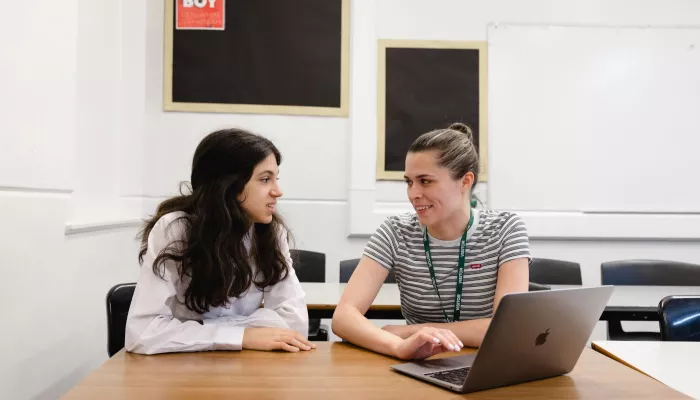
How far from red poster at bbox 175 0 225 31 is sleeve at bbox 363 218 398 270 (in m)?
2.65

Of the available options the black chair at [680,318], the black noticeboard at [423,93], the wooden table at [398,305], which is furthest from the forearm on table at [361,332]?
the black noticeboard at [423,93]

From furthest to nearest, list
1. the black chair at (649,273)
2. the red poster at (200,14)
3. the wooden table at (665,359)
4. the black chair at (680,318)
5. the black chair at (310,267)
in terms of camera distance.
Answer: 1. the red poster at (200,14)
2. the black chair at (310,267)
3. the black chair at (649,273)
4. the black chair at (680,318)
5. the wooden table at (665,359)

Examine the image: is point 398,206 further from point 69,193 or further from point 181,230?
point 181,230

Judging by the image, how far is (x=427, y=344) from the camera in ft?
4.15

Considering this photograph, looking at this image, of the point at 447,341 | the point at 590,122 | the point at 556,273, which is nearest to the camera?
the point at 447,341

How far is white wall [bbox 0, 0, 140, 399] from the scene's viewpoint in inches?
78.2

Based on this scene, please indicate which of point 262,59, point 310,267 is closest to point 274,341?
point 310,267

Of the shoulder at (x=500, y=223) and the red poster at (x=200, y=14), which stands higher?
the red poster at (x=200, y=14)

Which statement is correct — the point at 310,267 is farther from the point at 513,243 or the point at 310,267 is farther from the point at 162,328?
the point at 162,328

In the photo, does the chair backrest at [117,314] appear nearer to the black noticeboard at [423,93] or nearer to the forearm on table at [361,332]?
the forearm on table at [361,332]

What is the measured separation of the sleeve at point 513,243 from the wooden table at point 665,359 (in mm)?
311

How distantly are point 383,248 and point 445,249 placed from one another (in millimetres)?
186

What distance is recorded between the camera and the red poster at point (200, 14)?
3.91 metres

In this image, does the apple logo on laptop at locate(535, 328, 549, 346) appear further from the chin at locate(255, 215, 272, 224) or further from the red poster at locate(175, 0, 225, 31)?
the red poster at locate(175, 0, 225, 31)
